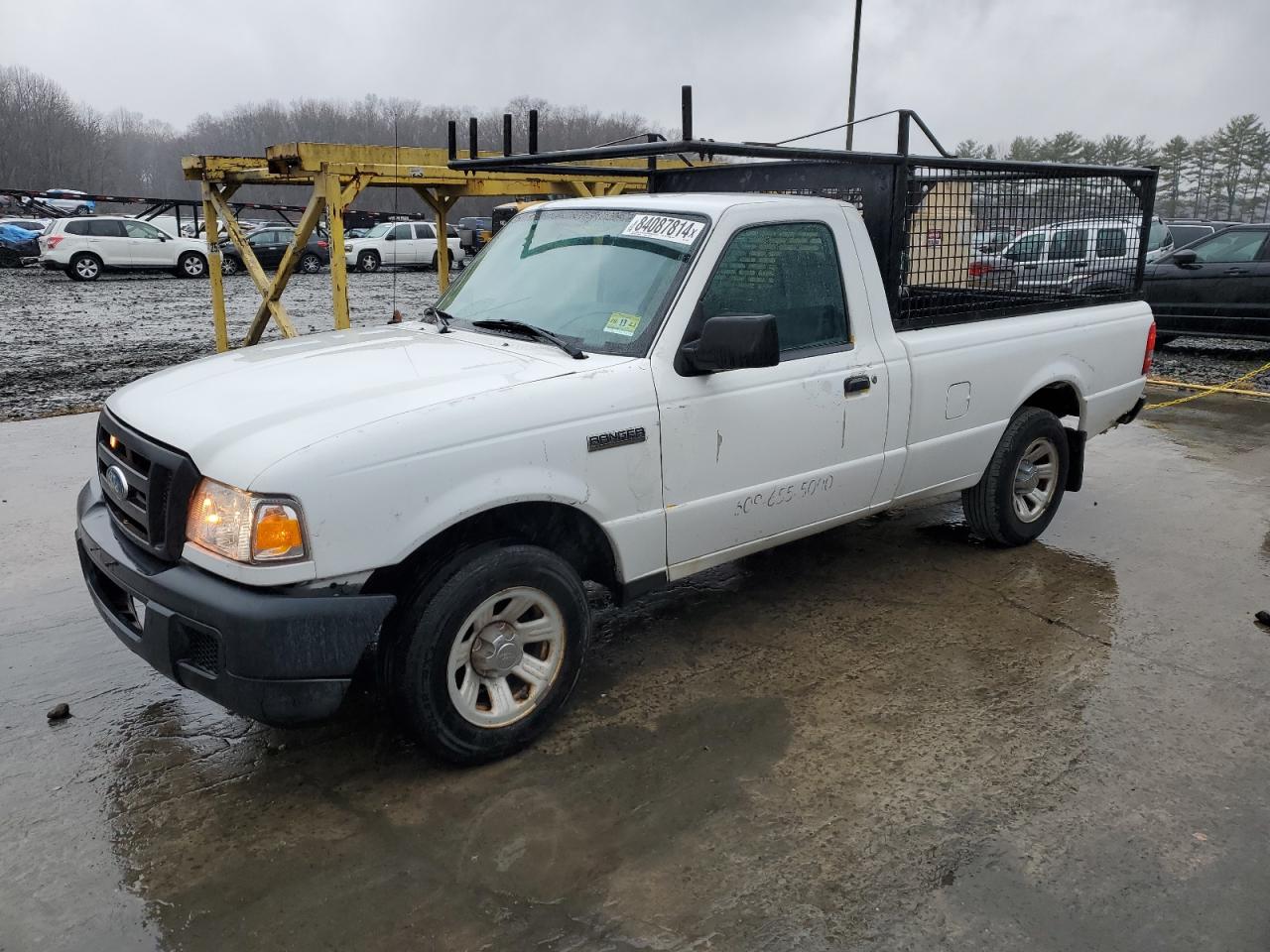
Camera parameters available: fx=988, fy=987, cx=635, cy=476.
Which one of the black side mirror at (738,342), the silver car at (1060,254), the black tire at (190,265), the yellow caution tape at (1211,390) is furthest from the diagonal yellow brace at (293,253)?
the black tire at (190,265)

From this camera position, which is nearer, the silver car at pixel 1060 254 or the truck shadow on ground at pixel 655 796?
the truck shadow on ground at pixel 655 796

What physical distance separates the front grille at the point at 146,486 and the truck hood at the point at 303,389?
45 mm

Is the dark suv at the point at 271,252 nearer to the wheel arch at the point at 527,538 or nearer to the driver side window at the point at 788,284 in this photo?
the driver side window at the point at 788,284

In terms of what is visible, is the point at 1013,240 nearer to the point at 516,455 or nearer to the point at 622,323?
the point at 622,323

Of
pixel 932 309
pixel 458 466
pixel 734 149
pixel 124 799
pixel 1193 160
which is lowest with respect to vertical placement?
pixel 124 799

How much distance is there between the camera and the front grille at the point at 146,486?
2988 millimetres

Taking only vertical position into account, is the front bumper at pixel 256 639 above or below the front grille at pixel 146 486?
below

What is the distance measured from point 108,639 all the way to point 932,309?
13.3 feet

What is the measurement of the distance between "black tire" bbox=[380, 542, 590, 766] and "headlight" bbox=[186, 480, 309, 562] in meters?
0.44

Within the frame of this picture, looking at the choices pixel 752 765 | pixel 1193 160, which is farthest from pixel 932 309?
pixel 1193 160

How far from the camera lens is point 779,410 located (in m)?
3.94

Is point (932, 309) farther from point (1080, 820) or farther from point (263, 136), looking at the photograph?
point (263, 136)

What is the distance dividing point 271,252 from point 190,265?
2.21 metres

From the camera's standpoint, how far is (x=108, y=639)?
170 inches
